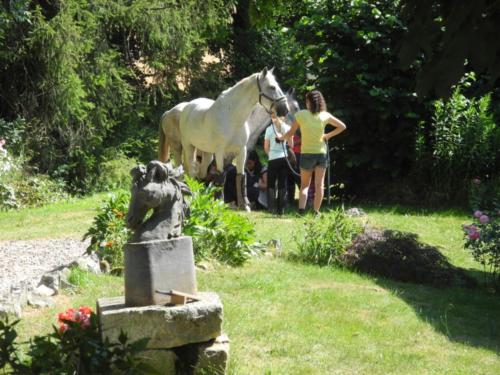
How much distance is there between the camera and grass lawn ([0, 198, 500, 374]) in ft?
16.4

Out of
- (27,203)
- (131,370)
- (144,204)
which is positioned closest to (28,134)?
(27,203)

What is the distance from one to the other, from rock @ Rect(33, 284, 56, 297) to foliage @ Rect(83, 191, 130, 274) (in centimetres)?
93

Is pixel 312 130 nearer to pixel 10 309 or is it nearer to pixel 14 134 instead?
pixel 10 309

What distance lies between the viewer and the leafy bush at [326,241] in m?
8.24

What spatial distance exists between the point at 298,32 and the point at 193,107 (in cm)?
351

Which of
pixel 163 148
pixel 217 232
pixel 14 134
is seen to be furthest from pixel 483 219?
pixel 14 134

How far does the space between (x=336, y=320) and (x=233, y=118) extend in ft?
20.5

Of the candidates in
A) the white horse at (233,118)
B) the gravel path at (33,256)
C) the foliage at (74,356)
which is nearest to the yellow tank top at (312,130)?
the white horse at (233,118)

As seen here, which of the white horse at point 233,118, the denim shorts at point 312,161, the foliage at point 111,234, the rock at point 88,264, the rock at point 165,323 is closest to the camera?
the rock at point 165,323

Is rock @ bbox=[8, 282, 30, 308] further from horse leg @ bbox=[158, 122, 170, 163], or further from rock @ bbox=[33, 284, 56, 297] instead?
horse leg @ bbox=[158, 122, 170, 163]

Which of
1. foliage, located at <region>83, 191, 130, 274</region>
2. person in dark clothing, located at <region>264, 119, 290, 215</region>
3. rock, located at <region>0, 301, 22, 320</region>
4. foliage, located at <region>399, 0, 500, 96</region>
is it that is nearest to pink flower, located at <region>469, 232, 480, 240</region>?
foliage, located at <region>83, 191, 130, 274</region>

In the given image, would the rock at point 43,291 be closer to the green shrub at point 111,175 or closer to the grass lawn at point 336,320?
the grass lawn at point 336,320

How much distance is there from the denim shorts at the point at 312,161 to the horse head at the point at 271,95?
81 centimetres

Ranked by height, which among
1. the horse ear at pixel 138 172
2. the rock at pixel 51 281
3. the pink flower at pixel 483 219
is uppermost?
the horse ear at pixel 138 172
